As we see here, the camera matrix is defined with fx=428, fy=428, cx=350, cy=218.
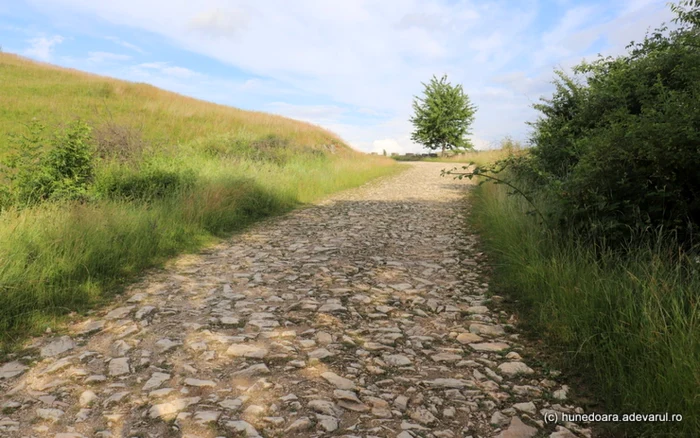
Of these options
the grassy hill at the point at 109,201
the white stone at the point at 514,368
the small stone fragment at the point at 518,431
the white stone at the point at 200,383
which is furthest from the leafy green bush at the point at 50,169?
the small stone fragment at the point at 518,431

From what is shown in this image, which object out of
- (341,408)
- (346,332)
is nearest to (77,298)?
(346,332)

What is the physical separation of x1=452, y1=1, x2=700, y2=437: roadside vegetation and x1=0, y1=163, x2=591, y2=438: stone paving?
1.30ft

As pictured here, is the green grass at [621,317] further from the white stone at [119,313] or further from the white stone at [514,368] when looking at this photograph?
the white stone at [119,313]

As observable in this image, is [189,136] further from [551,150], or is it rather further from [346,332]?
[346,332]

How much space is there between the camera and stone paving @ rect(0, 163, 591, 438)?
2668mm

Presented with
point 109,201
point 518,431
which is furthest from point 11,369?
point 109,201

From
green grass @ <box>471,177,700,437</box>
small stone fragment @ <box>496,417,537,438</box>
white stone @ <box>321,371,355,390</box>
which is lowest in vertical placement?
white stone @ <box>321,371,355,390</box>

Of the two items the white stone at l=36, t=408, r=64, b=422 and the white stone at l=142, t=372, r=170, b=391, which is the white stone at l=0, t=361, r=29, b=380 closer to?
the white stone at l=36, t=408, r=64, b=422

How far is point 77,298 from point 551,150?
844cm

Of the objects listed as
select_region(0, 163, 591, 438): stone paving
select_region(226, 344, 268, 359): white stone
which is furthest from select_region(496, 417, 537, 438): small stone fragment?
select_region(226, 344, 268, 359): white stone

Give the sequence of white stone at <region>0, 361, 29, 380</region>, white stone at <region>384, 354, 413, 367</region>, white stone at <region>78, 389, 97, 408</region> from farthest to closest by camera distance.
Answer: white stone at <region>384, 354, 413, 367</region>
white stone at <region>0, 361, 29, 380</region>
white stone at <region>78, 389, 97, 408</region>

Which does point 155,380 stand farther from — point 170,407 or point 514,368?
point 514,368

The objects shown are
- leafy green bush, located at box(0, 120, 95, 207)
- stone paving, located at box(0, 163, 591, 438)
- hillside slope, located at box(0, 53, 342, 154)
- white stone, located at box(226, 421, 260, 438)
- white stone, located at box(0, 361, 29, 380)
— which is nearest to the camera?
white stone, located at box(226, 421, 260, 438)

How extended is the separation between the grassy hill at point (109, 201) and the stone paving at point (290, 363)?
26.0 inches
